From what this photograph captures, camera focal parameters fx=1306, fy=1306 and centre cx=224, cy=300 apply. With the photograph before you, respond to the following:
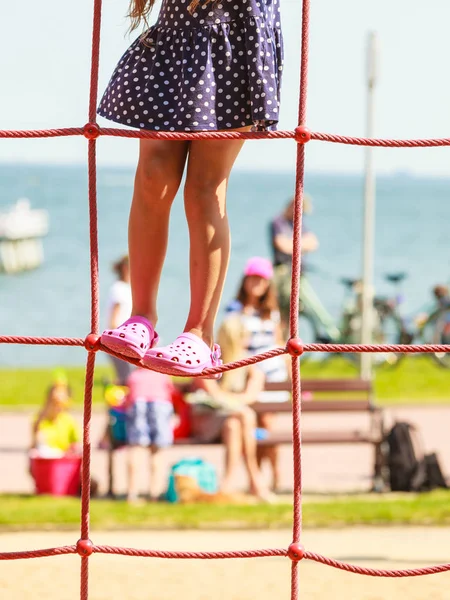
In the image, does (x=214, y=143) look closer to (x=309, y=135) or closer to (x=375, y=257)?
(x=309, y=135)

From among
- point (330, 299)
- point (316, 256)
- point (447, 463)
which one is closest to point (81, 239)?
point (316, 256)

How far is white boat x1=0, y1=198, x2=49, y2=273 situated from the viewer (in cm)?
5406

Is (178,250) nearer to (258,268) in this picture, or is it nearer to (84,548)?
(258,268)

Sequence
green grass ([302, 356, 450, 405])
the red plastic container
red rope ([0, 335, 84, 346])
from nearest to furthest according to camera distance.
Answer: red rope ([0, 335, 84, 346]) < the red plastic container < green grass ([302, 356, 450, 405])

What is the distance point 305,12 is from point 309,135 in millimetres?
335

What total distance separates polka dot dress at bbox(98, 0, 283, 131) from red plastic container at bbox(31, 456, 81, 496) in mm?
4090

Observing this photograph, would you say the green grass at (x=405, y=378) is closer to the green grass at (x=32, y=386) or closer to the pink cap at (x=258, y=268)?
the green grass at (x=32, y=386)

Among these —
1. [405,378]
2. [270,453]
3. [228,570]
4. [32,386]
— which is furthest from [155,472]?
[405,378]

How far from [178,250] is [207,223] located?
54.2m

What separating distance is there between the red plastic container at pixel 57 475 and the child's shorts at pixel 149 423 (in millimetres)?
382

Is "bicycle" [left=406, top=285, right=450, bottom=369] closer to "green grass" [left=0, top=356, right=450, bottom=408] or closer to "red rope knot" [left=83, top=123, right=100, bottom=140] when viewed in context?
"green grass" [left=0, top=356, right=450, bottom=408]

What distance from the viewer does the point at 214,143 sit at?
3.42 metres

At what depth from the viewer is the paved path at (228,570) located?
4.86 meters

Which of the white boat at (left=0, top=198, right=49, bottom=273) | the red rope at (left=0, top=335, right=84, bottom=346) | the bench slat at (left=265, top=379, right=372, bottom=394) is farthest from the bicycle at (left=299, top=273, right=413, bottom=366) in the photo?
the white boat at (left=0, top=198, right=49, bottom=273)
